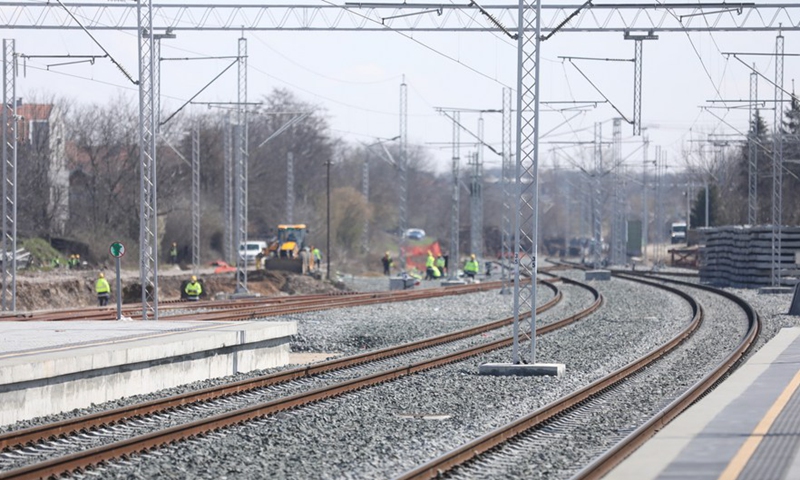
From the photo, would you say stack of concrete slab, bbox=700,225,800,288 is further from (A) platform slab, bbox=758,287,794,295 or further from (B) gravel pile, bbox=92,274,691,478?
(B) gravel pile, bbox=92,274,691,478

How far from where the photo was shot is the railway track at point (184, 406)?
455 inches

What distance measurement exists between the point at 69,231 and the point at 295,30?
46301 millimetres

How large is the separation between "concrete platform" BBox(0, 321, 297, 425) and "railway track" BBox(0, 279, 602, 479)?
4.01 feet

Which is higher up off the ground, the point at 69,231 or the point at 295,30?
the point at 295,30

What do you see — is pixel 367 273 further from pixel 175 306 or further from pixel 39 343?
pixel 39 343

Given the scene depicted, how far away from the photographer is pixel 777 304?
40188 millimetres

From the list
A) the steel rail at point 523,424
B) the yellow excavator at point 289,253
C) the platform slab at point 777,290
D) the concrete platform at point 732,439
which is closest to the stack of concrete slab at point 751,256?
the platform slab at point 777,290

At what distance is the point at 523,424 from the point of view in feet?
45.9

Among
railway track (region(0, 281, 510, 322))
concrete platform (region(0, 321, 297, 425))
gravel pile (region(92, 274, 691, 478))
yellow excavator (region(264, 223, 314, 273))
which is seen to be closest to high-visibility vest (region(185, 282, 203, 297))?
railway track (region(0, 281, 510, 322))

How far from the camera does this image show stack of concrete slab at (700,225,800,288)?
→ 5469cm

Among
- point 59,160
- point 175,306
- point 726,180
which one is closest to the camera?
point 175,306

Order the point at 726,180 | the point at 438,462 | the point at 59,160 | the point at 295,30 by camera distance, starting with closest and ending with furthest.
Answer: the point at 438,462
the point at 295,30
the point at 59,160
the point at 726,180

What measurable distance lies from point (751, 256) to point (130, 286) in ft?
91.6

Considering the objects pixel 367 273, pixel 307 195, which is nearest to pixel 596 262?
pixel 367 273
